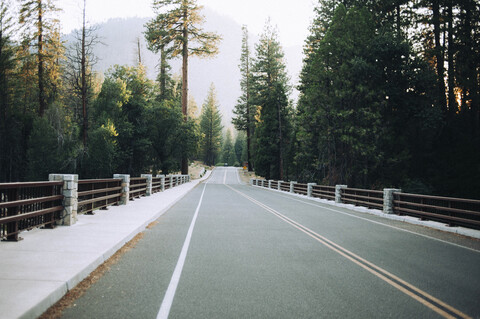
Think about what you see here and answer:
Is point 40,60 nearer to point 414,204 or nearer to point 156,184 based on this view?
point 156,184

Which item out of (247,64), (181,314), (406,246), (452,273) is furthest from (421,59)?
(247,64)

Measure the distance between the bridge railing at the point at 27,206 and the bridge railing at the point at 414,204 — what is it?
11.1m

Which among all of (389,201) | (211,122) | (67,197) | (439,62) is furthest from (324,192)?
(211,122)

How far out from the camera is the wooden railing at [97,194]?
411 inches

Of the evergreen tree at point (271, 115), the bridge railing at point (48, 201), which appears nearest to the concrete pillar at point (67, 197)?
the bridge railing at point (48, 201)

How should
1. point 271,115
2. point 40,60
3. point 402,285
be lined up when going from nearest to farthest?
point 402,285, point 40,60, point 271,115

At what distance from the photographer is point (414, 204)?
12086 millimetres

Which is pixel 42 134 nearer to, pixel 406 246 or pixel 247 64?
pixel 406 246

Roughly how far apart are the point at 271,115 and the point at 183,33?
17.6 meters

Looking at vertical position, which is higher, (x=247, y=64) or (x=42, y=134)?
(x=247, y=64)

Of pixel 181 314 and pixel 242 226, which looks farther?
pixel 242 226

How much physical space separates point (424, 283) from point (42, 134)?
103 ft

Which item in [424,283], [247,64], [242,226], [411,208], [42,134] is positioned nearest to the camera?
[424,283]

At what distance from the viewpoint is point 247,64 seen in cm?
7762
